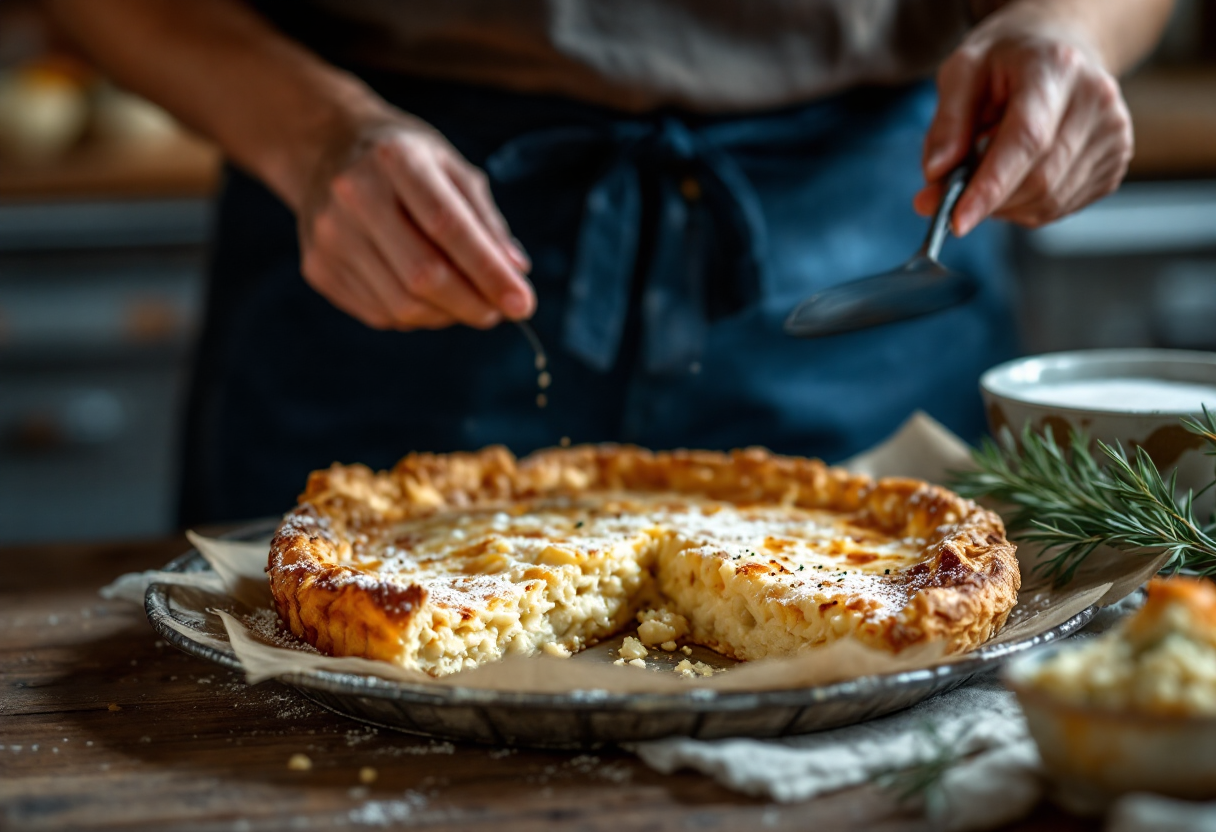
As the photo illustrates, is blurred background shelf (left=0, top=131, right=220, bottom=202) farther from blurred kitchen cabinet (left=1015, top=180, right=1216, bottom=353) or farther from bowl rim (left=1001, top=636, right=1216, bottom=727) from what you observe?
bowl rim (left=1001, top=636, right=1216, bottom=727)

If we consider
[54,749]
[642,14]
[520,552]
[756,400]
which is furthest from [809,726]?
[642,14]

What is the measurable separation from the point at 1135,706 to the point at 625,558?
825mm

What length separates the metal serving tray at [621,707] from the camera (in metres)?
1.15

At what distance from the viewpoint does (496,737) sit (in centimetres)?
125

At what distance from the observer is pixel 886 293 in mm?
1848

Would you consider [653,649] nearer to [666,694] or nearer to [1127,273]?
[666,694]

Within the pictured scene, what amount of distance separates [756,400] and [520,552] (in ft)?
3.04

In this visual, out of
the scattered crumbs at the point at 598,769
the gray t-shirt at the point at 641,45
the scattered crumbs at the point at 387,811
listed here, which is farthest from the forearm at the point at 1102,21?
the scattered crumbs at the point at 387,811

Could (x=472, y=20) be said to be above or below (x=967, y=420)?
above

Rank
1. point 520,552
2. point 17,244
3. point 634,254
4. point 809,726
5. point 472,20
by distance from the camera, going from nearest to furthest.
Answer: point 809,726 < point 520,552 < point 472,20 < point 634,254 < point 17,244

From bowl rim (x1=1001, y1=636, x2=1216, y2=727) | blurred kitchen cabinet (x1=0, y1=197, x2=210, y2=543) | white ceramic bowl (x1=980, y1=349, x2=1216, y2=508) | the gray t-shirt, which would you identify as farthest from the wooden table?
blurred kitchen cabinet (x1=0, y1=197, x2=210, y2=543)

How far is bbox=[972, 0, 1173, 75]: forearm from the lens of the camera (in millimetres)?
1994

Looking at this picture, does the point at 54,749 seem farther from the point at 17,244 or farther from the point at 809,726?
the point at 17,244

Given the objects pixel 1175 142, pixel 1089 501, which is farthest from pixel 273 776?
pixel 1175 142
